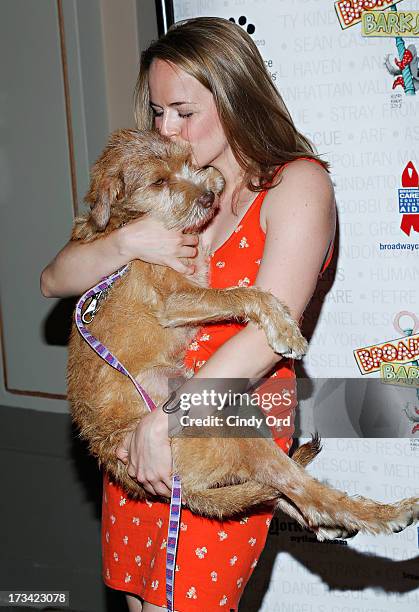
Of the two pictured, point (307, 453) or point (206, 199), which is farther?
point (206, 199)

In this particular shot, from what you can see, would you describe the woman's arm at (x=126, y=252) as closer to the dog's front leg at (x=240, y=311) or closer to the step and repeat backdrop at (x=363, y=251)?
the dog's front leg at (x=240, y=311)

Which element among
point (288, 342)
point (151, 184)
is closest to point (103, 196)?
point (151, 184)

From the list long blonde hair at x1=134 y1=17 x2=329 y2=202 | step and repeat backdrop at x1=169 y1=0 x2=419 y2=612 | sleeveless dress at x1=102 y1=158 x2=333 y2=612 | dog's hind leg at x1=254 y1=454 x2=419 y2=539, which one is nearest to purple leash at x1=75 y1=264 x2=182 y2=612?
sleeveless dress at x1=102 y1=158 x2=333 y2=612

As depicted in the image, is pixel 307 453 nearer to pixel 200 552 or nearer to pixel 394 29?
pixel 200 552

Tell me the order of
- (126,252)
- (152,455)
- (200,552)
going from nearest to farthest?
1. (152,455)
2. (200,552)
3. (126,252)

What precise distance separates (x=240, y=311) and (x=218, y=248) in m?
0.25

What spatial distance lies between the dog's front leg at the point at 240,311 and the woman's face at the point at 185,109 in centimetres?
41

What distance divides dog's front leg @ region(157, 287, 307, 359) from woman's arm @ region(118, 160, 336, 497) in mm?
25

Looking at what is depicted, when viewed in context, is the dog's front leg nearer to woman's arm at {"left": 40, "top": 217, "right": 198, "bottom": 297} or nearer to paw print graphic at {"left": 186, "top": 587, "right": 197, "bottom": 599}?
woman's arm at {"left": 40, "top": 217, "right": 198, "bottom": 297}

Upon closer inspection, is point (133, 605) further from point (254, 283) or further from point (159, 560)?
point (254, 283)

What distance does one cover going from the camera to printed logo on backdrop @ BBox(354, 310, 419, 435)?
2.94m

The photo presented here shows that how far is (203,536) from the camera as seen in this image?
78.1 inches

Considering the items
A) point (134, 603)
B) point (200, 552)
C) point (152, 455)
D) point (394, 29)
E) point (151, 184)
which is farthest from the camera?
point (394, 29)

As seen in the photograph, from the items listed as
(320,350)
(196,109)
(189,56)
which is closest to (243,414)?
(196,109)
